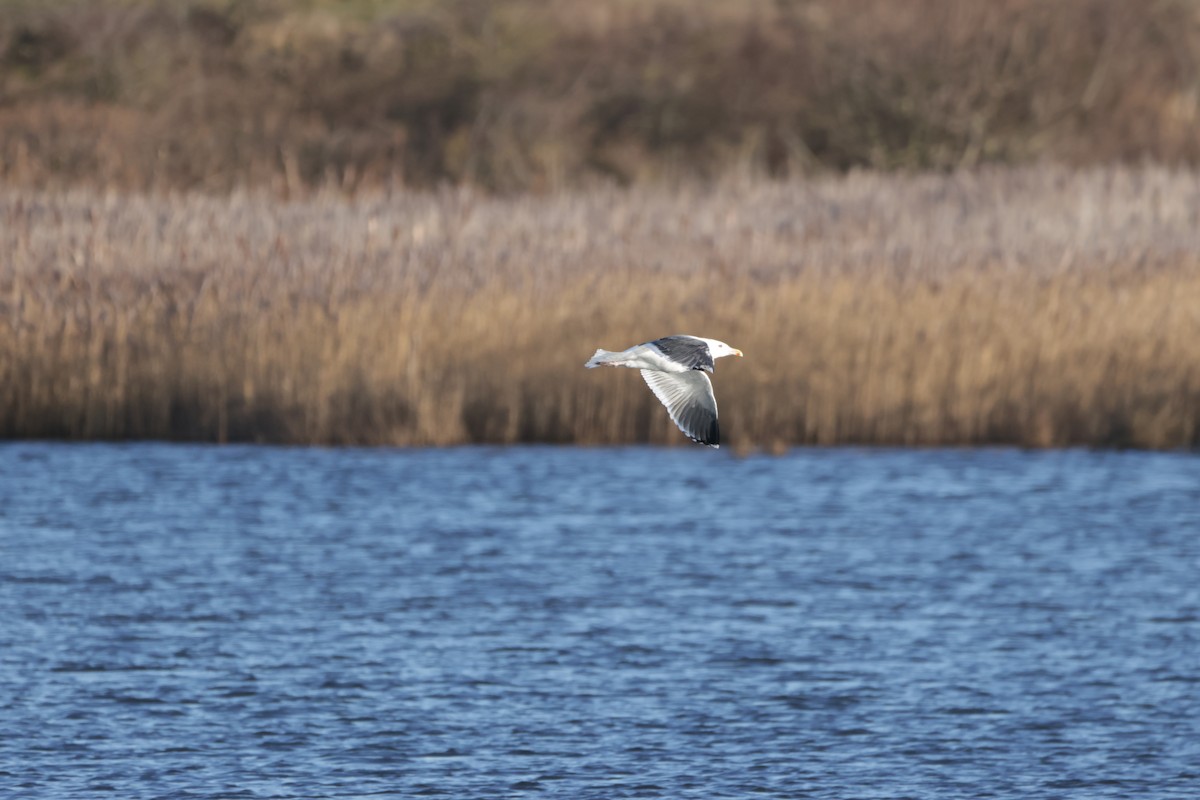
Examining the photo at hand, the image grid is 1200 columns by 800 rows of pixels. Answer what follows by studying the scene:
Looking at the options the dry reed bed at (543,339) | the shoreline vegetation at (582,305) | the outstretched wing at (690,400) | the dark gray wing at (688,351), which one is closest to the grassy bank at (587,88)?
the shoreline vegetation at (582,305)

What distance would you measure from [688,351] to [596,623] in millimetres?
3018

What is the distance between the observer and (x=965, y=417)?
14188 millimetres

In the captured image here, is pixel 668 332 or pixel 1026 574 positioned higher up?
pixel 668 332

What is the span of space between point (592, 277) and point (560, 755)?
21.4 feet

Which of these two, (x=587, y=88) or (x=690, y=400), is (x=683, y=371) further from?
(x=587, y=88)

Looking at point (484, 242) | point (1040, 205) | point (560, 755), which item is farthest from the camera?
point (1040, 205)

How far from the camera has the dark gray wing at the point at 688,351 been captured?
282 inches

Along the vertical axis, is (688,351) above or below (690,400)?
above

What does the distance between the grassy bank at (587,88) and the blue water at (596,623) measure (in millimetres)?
8633

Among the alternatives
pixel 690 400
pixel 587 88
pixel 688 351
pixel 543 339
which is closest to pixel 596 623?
pixel 690 400

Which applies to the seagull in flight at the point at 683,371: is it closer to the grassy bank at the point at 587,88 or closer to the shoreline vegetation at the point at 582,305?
the shoreline vegetation at the point at 582,305

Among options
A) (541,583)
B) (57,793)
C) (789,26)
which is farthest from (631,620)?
(789,26)

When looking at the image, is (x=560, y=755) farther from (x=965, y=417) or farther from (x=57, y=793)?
(x=965, y=417)

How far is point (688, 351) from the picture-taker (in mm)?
7348
